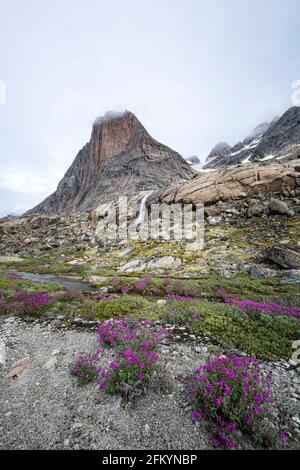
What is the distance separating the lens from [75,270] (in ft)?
71.8

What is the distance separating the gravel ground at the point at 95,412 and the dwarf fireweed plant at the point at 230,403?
199mm

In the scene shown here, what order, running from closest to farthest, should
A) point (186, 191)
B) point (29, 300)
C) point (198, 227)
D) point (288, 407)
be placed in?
point (288, 407) → point (29, 300) → point (198, 227) → point (186, 191)

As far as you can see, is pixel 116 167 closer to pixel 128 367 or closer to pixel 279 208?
pixel 279 208

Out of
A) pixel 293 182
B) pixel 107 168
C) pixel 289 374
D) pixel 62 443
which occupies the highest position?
pixel 107 168

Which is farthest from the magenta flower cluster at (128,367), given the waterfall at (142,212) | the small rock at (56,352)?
the waterfall at (142,212)

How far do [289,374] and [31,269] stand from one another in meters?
26.3

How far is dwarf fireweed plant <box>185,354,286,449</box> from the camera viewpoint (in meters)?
2.85

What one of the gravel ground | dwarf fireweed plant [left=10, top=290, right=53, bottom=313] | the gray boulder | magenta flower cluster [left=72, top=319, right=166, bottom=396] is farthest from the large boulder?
dwarf fireweed plant [left=10, top=290, right=53, bottom=313]

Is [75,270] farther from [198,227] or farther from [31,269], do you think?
[198,227]

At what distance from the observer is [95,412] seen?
3.46m

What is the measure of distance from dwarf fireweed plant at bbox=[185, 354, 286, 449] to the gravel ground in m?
0.20

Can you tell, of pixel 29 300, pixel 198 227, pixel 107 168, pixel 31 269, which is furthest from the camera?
pixel 107 168

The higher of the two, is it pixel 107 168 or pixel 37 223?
pixel 107 168
